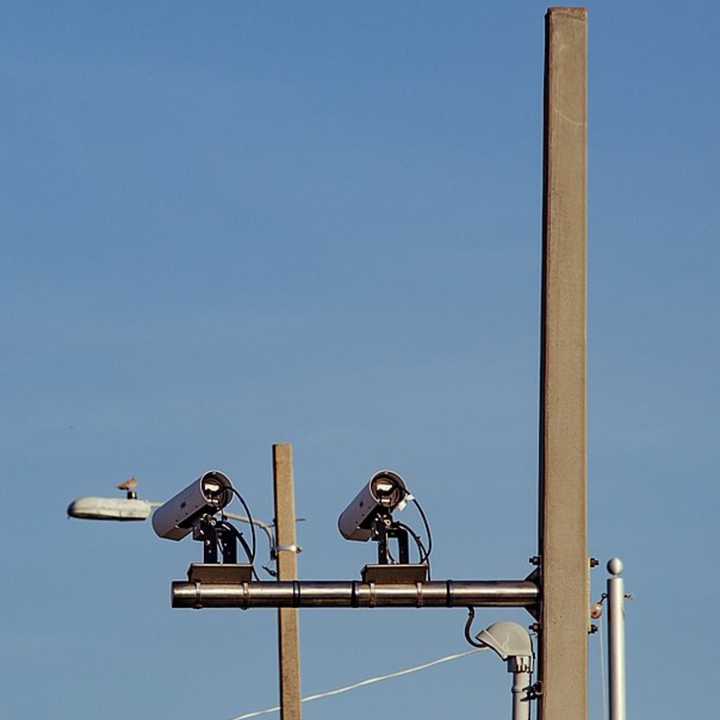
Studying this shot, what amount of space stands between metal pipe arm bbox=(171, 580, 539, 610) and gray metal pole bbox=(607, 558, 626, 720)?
451 cm

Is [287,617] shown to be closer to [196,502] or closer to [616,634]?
[616,634]

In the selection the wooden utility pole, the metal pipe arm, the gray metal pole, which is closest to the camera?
the metal pipe arm

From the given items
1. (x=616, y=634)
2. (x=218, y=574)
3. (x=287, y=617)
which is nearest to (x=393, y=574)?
(x=218, y=574)

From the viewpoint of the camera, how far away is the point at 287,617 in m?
24.1

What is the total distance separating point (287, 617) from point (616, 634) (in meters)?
5.35

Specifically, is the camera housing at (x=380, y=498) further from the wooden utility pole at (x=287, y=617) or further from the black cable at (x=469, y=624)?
the wooden utility pole at (x=287, y=617)

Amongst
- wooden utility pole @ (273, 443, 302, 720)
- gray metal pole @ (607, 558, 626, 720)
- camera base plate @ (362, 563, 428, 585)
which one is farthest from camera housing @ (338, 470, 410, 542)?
wooden utility pole @ (273, 443, 302, 720)

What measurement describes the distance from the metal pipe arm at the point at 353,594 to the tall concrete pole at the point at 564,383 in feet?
0.84

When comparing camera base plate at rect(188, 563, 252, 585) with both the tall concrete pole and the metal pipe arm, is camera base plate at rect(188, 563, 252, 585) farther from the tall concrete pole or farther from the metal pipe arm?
the tall concrete pole

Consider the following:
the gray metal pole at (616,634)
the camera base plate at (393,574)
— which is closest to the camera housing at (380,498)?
the camera base plate at (393,574)

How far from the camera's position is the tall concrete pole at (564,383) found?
15.1 meters

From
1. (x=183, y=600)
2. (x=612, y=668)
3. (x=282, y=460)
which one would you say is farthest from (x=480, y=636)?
(x=282, y=460)

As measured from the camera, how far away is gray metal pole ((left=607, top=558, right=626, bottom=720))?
1950 centimetres

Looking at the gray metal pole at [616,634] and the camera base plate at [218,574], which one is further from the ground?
the camera base plate at [218,574]
